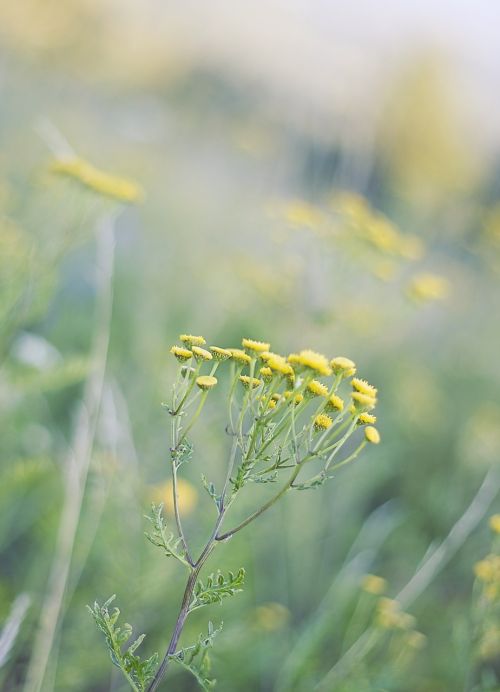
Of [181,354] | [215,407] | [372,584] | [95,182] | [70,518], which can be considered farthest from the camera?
[215,407]

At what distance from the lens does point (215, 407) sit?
118 inches

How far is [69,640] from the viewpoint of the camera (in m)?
1.96

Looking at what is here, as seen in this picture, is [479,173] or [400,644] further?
[479,173]

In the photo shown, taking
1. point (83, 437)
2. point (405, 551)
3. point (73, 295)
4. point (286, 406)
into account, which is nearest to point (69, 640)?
point (83, 437)

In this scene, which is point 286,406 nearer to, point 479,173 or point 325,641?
point 325,641

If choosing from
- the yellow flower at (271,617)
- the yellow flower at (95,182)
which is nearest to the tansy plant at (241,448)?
the yellow flower at (95,182)

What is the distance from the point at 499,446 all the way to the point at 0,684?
2201mm

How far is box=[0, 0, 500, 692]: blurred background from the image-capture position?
1.90m

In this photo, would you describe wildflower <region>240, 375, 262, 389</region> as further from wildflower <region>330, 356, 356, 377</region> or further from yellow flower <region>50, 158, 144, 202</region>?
yellow flower <region>50, 158, 144, 202</region>

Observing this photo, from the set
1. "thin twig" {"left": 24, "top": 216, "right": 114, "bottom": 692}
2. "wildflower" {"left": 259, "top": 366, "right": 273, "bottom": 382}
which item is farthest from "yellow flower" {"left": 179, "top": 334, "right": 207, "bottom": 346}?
"thin twig" {"left": 24, "top": 216, "right": 114, "bottom": 692}

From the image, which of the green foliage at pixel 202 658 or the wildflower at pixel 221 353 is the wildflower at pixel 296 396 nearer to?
the wildflower at pixel 221 353

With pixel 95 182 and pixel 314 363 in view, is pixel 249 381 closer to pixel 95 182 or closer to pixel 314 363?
pixel 314 363

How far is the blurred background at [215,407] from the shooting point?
190cm

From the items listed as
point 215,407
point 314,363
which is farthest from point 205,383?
point 215,407
